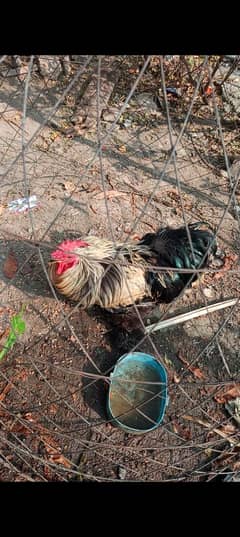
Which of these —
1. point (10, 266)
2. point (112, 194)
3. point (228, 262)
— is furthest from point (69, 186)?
point (228, 262)

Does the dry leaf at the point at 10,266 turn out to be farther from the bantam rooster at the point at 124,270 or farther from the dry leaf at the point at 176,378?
the dry leaf at the point at 176,378

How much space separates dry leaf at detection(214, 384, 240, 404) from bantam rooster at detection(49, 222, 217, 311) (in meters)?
0.76

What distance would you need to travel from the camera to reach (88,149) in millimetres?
4199

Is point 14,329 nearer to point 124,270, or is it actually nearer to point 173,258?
point 124,270

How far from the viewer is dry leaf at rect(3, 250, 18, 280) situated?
3162mm

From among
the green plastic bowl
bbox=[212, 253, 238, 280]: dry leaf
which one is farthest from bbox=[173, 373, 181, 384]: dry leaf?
bbox=[212, 253, 238, 280]: dry leaf

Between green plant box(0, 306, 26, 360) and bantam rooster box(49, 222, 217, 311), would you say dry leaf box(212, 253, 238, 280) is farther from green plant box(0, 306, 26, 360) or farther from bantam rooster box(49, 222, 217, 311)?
green plant box(0, 306, 26, 360)

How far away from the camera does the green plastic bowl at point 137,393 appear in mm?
2555

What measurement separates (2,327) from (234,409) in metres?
1.73

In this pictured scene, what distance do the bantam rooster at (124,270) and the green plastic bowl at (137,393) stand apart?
0.39 metres

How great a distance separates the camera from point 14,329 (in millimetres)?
2865

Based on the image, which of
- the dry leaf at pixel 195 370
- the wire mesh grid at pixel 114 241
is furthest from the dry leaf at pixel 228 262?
the dry leaf at pixel 195 370

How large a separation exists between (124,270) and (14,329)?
917 millimetres
